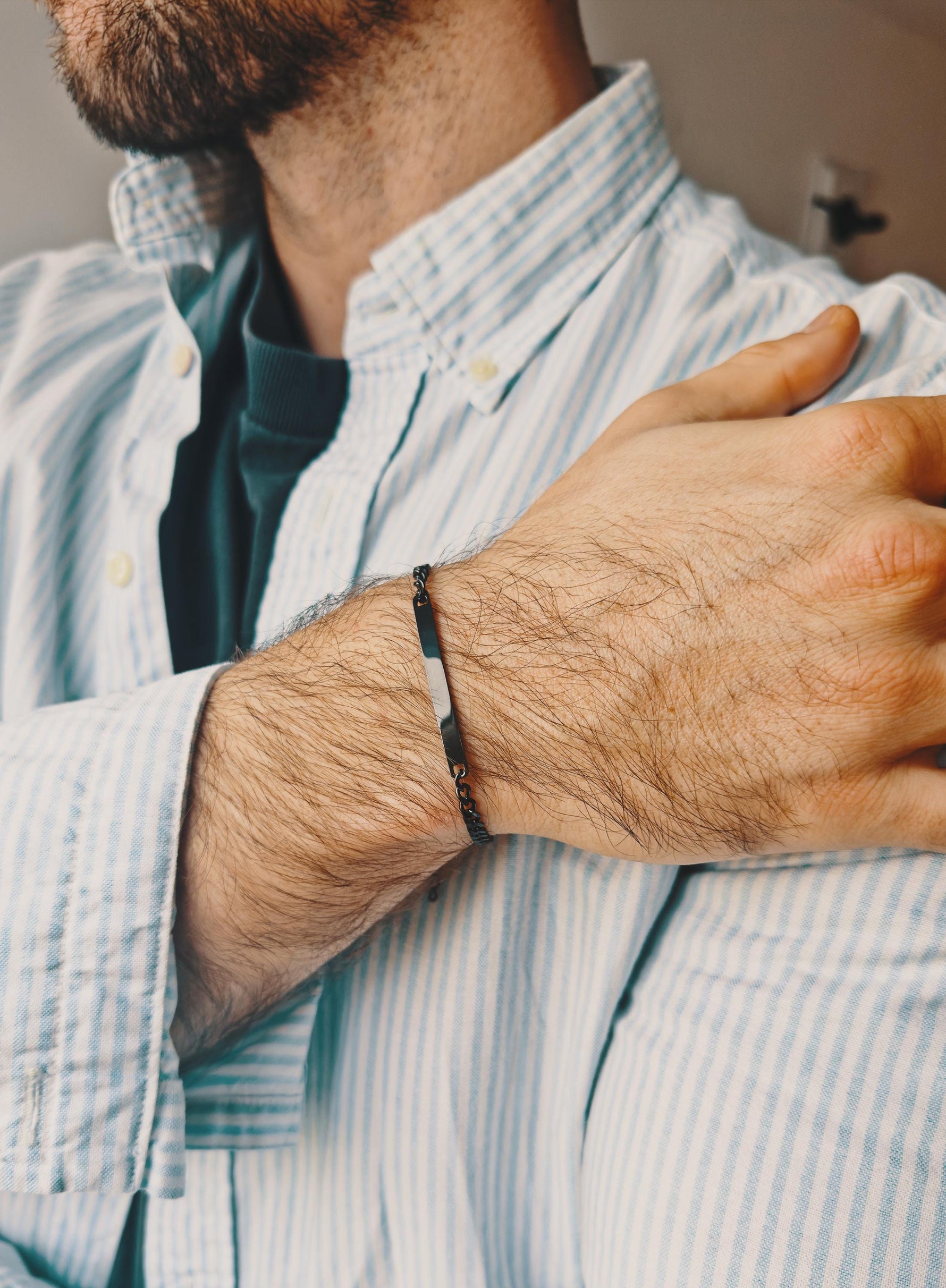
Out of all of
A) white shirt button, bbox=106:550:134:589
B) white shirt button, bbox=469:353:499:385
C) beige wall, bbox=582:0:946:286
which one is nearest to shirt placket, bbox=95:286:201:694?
white shirt button, bbox=106:550:134:589

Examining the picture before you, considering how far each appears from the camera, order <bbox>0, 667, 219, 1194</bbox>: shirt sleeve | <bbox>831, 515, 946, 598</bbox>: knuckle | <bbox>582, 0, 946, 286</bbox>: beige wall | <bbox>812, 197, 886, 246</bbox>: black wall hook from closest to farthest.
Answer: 1. <bbox>831, 515, 946, 598</bbox>: knuckle
2. <bbox>0, 667, 219, 1194</bbox>: shirt sleeve
3. <bbox>582, 0, 946, 286</bbox>: beige wall
4. <bbox>812, 197, 886, 246</bbox>: black wall hook

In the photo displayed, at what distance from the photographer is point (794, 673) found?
44 cm

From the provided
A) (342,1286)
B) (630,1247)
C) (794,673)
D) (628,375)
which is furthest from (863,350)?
(342,1286)

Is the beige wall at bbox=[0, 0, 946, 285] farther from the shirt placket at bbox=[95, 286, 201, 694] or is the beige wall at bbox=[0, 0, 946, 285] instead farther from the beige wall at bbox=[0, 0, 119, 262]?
the shirt placket at bbox=[95, 286, 201, 694]

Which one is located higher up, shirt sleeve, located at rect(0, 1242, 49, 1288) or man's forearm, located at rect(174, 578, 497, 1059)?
man's forearm, located at rect(174, 578, 497, 1059)

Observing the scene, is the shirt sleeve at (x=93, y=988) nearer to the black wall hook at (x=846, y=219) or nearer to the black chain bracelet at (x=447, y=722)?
the black chain bracelet at (x=447, y=722)

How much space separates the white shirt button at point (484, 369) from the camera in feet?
2.54

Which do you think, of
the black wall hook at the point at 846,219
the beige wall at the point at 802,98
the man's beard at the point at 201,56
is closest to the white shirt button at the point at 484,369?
the man's beard at the point at 201,56

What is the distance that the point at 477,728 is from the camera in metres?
0.50

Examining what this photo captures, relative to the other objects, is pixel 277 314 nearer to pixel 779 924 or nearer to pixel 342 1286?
pixel 779 924

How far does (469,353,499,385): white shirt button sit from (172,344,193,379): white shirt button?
0.38 metres

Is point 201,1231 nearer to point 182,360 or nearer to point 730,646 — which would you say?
point 730,646

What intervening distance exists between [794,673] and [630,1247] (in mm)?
370

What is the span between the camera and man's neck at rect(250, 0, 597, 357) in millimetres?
813
